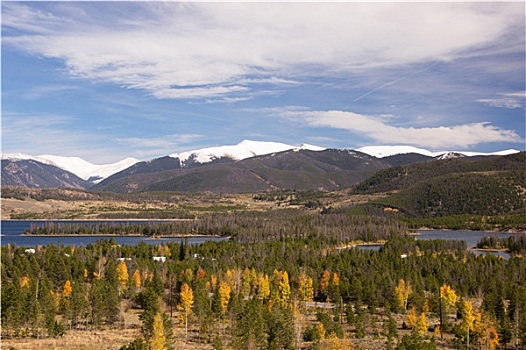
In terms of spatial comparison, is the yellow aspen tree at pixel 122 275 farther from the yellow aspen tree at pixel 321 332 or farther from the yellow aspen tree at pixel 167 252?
the yellow aspen tree at pixel 321 332

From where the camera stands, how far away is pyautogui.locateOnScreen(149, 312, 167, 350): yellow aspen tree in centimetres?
6419

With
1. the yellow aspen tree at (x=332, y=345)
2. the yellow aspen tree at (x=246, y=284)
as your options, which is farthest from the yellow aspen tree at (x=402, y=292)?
the yellow aspen tree at (x=332, y=345)

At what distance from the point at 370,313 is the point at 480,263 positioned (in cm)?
5612

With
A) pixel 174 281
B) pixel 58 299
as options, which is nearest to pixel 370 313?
pixel 174 281

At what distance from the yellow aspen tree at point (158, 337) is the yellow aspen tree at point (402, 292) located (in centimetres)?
5231

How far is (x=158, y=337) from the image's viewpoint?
65.2 m

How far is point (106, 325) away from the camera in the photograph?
90125mm

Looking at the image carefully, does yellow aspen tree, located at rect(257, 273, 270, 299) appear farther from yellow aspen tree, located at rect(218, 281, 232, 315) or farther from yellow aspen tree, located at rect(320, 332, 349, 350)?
yellow aspen tree, located at rect(320, 332, 349, 350)

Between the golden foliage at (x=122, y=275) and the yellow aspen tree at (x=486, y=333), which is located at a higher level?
the golden foliage at (x=122, y=275)

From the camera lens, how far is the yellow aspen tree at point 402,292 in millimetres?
106094

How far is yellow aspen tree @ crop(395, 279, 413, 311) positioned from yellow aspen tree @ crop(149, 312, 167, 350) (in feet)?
172

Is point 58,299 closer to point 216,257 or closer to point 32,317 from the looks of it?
point 32,317

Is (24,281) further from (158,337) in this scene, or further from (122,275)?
(158,337)

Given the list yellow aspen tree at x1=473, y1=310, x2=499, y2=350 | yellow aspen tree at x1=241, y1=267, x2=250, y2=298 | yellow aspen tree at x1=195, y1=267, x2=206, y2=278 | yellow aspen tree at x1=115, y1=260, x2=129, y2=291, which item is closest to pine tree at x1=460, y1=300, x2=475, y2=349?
yellow aspen tree at x1=473, y1=310, x2=499, y2=350
